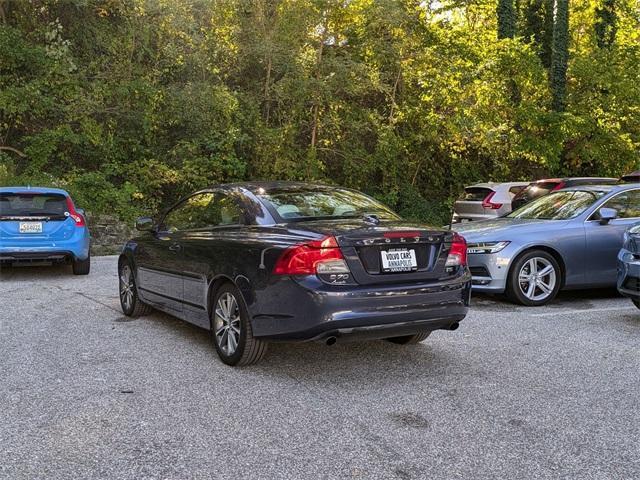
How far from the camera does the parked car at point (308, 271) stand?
450 centimetres

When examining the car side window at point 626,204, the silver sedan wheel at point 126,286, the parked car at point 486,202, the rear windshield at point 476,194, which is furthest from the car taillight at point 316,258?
the rear windshield at point 476,194

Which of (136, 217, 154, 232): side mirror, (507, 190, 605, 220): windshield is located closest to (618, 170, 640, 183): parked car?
(507, 190, 605, 220): windshield

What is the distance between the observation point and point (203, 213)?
19.4 ft

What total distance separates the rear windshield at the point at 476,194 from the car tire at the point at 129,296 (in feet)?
27.6

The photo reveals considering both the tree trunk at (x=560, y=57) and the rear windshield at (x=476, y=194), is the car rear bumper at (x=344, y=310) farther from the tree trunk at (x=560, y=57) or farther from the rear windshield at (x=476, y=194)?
the tree trunk at (x=560, y=57)

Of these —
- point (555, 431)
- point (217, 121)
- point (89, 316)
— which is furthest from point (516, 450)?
point (217, 121)

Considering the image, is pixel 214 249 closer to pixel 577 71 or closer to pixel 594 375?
pixel 594 375

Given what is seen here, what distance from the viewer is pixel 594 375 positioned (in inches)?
191

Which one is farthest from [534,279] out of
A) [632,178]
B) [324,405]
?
[632,178]

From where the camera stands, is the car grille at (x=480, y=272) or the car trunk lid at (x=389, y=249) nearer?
the car trunk lid at (x=389, y=249)

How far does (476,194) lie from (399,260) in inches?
377

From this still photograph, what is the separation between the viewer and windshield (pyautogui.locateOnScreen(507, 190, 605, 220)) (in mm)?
8336

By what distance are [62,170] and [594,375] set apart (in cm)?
1476

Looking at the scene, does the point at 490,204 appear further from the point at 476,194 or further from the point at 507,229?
the point at 507,229
